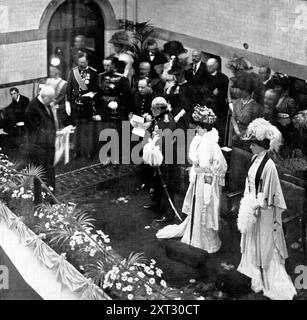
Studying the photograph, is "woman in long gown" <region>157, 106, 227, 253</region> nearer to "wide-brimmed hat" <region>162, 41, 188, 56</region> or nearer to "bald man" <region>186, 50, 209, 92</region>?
"bald man" <region>186, 50, 209, 92</region>

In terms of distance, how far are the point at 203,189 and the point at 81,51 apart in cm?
205

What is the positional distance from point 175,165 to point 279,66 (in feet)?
5.16

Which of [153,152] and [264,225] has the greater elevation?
[153,152]

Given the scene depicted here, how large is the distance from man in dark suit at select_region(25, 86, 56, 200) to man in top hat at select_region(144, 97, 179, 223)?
44.6 inches

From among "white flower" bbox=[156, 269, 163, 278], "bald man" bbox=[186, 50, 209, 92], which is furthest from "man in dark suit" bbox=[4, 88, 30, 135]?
"white flower" bbox=[156, 269, 163, 278]

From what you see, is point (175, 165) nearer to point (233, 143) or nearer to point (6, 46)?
point (233, 143)

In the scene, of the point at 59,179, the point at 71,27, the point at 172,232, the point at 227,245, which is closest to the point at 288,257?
the point at 227,245

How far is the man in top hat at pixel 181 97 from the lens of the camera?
33.8ft

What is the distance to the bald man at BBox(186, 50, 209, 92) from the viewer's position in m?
10.3

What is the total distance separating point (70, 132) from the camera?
1058 cm

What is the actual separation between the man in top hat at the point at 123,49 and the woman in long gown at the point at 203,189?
2.97ft

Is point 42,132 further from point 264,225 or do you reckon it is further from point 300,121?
point 300,121

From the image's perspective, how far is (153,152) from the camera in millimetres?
10438

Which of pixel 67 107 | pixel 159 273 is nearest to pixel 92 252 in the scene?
pixel 159 273
